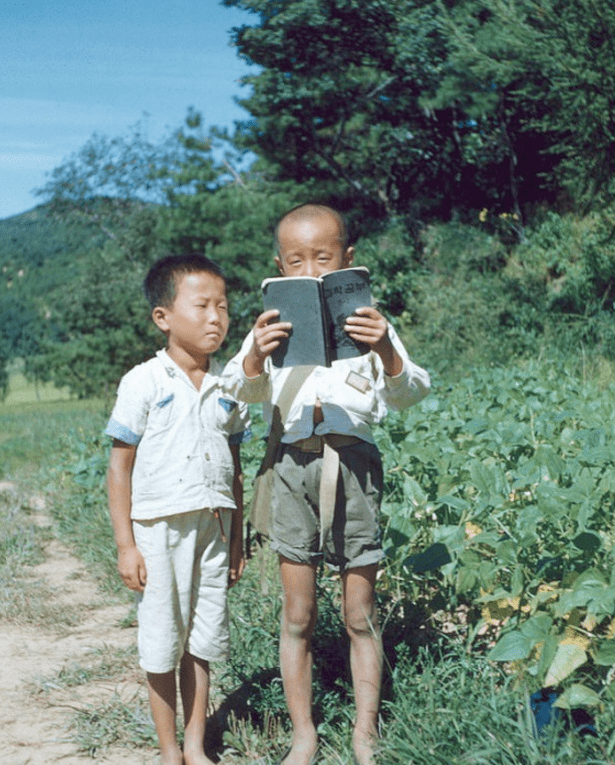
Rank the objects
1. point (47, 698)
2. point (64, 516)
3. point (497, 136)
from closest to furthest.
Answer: point (47, 698), point (64, 516), point (497, 136)

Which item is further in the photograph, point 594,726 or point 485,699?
point 485,699

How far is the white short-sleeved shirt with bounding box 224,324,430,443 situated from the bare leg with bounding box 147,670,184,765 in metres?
0.84

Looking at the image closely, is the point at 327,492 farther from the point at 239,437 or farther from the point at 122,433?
the point at 122,433

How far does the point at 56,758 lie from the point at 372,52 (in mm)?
18070

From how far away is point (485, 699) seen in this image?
2.52 metres

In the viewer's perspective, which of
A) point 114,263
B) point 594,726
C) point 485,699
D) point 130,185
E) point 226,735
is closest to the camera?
point 594,726

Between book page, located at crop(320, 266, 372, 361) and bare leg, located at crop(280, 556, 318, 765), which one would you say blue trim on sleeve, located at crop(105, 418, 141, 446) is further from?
book page, located at crop(320, 266, 372, 361)

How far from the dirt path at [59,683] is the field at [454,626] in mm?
13

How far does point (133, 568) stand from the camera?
264 cm

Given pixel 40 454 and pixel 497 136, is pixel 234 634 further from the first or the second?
pixel 497 136

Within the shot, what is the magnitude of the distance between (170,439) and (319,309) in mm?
725

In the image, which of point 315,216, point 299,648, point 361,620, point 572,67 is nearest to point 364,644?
point 361,620

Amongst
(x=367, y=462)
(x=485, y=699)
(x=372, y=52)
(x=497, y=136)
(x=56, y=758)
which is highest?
(x=372, y=52)

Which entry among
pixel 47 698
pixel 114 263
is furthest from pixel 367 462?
pixel 114 263
